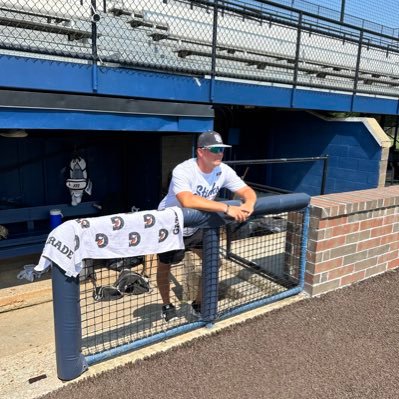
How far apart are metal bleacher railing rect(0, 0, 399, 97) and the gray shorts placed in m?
2.42

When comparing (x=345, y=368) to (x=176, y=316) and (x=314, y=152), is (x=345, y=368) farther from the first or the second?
(x=314, y=152)

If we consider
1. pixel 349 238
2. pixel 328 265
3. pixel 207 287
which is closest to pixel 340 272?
pixel 328 265

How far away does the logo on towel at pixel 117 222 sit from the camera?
2.33 metres

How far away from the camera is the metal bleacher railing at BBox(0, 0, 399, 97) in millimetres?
4574

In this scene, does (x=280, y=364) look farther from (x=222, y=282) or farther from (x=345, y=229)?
(x=222, y=282)

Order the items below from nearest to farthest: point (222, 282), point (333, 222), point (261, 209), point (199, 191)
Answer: point (261, 209)
point (199, 191)
point (333, 222)
point (222, 282)

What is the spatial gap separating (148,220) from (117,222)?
0.20m

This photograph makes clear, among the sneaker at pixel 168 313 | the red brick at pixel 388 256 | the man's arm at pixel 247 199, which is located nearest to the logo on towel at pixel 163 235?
the man's arm at pixel 247 199

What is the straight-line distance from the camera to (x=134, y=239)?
2410mm

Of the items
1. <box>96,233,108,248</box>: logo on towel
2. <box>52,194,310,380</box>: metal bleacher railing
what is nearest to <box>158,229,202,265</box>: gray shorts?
<box>52,194,310,380</box>: metal bleacher railing

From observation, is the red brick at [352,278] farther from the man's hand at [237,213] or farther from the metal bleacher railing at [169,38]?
the metal bleacher railing at [169,38]

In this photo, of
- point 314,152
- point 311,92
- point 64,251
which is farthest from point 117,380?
point 314,152

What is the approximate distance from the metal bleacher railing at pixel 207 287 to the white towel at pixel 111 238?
0.28 ft

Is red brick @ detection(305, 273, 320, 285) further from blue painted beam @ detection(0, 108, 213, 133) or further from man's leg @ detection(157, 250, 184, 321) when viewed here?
blue painted beam @ detection(0, 108, 213, 133)
